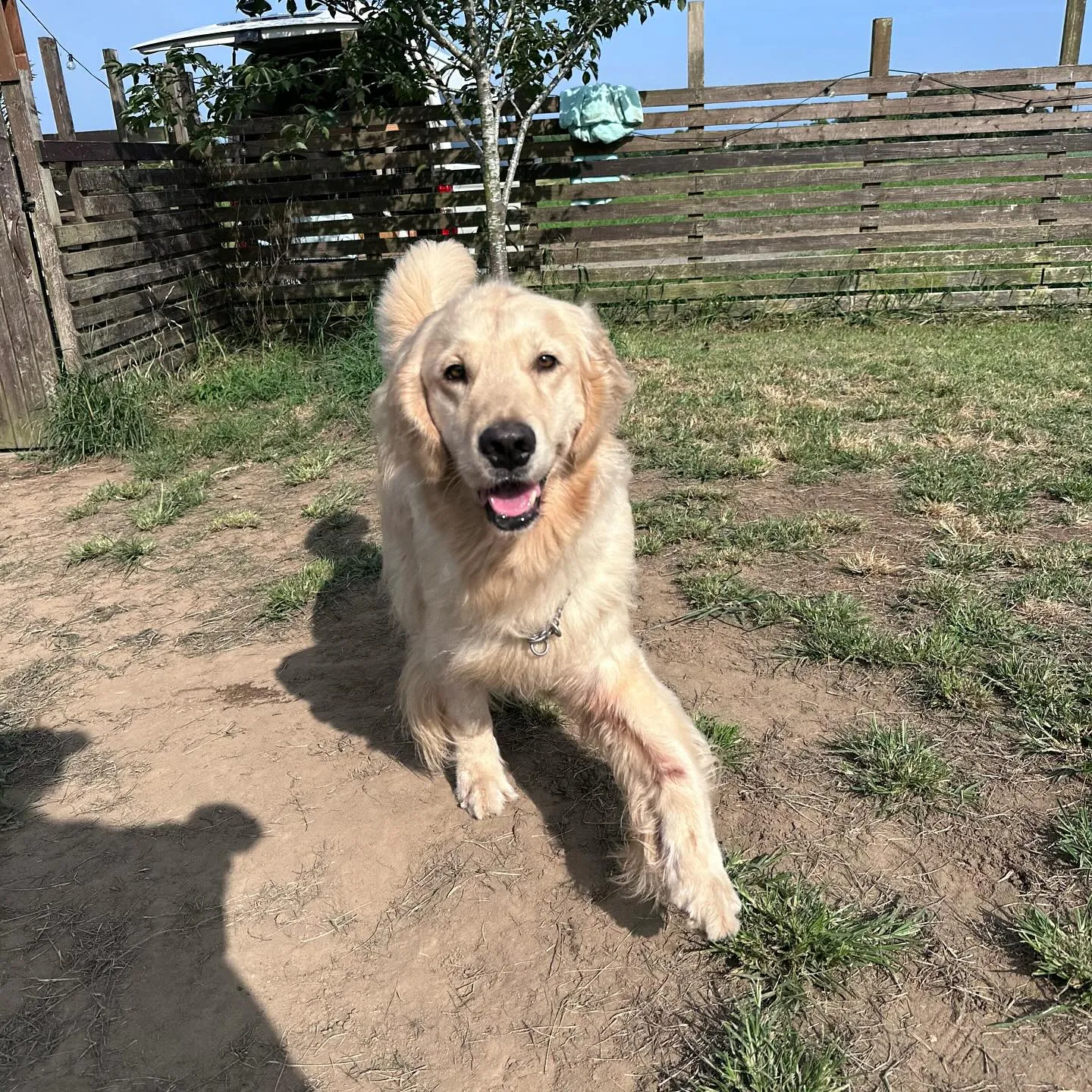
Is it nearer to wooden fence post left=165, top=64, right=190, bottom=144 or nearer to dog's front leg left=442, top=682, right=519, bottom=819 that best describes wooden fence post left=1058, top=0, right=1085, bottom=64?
wooden fence post left=165, top=64, right=190, bottom=144

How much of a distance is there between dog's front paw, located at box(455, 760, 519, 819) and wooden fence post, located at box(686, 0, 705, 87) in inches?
303

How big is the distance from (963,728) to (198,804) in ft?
7.74

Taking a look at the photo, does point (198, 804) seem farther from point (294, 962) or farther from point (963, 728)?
point (963, 728)

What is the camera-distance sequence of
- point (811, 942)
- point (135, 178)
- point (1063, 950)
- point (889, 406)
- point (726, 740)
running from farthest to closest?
1. point (135, 178)
2. point (889, 406)
3. point (726, 740)
4. point (811, 942)
5. point (1063, 950)

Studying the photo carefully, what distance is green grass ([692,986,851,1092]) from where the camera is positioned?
1.53 meters

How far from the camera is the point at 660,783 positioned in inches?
80.2

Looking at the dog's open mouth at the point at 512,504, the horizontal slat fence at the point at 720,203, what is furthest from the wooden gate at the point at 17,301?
the dog's open mouth at the point at 512,504

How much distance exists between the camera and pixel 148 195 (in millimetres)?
→ 6738

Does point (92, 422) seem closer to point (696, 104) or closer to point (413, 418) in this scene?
point (413, 418)

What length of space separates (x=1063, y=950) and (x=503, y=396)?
1.77 metres

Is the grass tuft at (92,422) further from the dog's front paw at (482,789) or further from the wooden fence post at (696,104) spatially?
the wooden fence post at (696,104)

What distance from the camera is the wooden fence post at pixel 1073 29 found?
7813mm

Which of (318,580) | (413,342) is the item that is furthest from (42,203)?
(413,342)

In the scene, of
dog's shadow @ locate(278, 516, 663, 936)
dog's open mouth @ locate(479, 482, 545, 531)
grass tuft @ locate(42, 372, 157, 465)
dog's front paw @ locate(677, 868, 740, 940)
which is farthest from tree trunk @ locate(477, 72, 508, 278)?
dog's front paw @ locate(677, 868, 740, 940)
